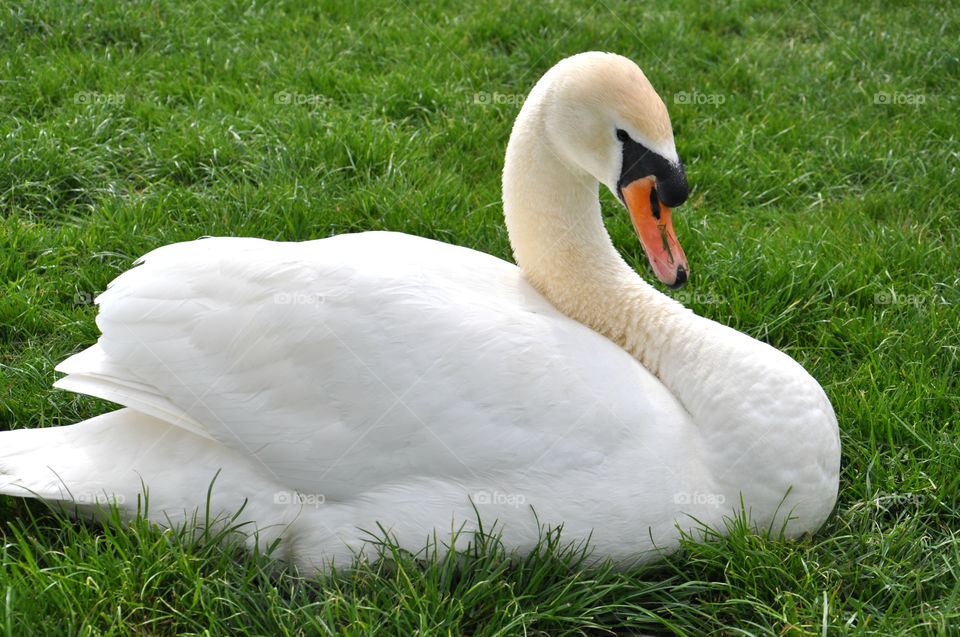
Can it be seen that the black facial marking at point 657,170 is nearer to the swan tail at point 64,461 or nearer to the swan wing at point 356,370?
the swan wing at point 356,370

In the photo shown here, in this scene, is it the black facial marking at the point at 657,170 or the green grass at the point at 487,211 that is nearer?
the green grass at the point at 487,211

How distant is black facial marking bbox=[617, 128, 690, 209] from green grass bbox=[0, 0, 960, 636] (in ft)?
3.37

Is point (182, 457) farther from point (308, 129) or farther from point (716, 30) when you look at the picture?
point (716, 30)

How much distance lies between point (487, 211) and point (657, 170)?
77.2 inches

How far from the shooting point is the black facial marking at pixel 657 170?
294 cm

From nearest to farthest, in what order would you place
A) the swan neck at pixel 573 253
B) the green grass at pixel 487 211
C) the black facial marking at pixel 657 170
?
the green grass at pixel 487 211
the black facial marking at pixel 657 170
the swan neck at pixel 573 253

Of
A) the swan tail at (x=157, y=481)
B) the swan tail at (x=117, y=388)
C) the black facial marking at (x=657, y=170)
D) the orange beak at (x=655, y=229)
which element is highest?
the black facial marking at (x=657, y=170)

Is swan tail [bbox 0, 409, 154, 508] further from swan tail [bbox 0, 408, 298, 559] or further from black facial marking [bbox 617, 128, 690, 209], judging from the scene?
black facial marking [bbox 617, 128, 690, 209]

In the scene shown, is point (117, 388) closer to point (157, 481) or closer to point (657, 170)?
point (157, 481)

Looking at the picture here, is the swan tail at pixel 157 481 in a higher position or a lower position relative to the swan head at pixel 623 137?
lower

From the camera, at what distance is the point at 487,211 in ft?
15.9

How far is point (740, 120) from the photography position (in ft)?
19.5

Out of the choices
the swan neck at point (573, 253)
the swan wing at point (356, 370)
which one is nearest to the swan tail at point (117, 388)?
the swan wing at point (356, 370)

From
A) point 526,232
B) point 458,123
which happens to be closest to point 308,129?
point 458,123
